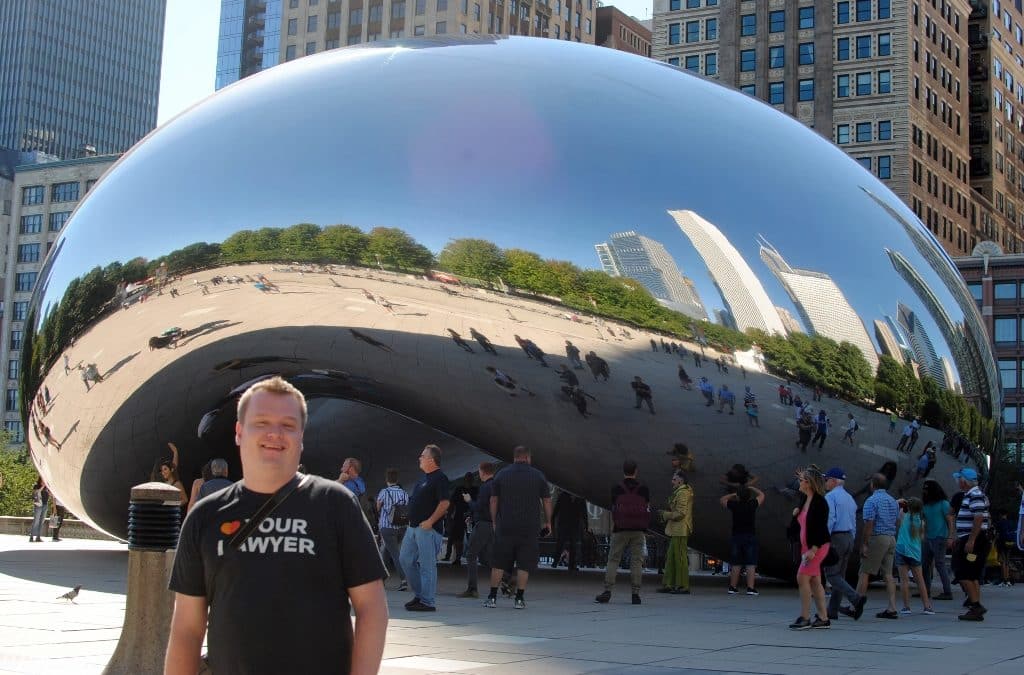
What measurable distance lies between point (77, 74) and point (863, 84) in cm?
10942

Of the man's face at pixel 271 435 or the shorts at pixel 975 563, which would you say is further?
the shorts at pixel 975 563

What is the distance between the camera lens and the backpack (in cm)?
1189

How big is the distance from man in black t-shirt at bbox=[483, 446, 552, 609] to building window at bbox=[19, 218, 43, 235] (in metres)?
105

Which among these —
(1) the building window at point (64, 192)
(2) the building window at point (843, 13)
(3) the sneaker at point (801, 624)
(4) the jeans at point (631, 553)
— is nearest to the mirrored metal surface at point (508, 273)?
(4) the jeans at point (631, 553)

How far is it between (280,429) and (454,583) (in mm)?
11065

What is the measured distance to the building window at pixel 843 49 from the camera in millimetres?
81750

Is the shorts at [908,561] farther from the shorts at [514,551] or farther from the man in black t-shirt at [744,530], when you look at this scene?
the shorts at [514,551]

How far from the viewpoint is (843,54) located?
81750mm

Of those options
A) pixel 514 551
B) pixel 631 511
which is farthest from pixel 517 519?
pixel 631 511

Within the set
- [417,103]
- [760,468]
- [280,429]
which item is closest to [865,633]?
[760,468]

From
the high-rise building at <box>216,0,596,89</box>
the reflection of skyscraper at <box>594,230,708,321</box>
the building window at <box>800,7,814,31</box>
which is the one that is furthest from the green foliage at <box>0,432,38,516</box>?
the high-rise building at <box>216,0,596,89</box>

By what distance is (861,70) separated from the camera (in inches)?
3182

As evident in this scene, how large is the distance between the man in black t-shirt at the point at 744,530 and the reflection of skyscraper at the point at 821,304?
1.74 m

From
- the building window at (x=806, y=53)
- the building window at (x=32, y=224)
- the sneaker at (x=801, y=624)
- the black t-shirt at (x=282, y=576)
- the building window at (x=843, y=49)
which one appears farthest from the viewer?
the building window at (x=32, y=224)
